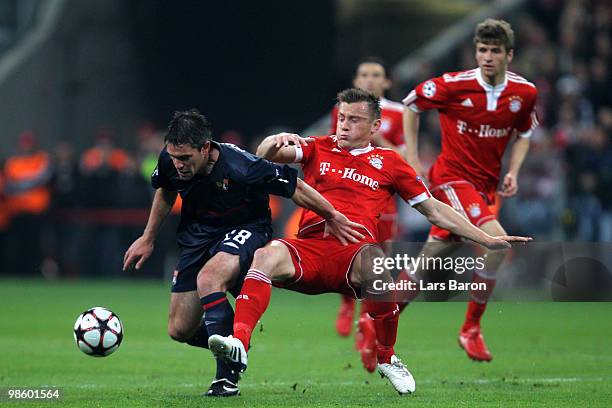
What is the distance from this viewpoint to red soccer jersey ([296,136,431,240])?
26.1 ft

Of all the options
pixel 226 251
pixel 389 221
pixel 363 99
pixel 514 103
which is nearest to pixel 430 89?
pixel 514 103

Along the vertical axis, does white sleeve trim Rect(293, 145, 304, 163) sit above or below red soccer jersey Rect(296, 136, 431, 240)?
above

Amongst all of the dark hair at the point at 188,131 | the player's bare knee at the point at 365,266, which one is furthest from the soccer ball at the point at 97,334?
the player's bare knee at the point at 365,266

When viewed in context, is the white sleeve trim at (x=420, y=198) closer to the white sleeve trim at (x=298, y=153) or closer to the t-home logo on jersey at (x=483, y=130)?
the white sleeve trim at (x=298, y=153)

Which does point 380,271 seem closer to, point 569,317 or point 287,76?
point 569,317

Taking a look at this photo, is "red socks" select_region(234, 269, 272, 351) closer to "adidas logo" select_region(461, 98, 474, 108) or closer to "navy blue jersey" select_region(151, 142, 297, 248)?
"navy blue jersey" select_region(151, 142, 297, 248)

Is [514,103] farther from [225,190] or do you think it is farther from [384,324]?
[225,190]

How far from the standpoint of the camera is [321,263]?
7.68m

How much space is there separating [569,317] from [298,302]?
3792 mm

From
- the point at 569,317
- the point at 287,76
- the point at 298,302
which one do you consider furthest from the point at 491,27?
the point at 287,76

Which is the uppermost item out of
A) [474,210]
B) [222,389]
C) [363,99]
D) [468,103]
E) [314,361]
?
[363,99]

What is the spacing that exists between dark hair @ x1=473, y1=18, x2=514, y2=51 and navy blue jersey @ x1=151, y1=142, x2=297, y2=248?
241 cm

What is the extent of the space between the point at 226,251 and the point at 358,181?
40.3 inches

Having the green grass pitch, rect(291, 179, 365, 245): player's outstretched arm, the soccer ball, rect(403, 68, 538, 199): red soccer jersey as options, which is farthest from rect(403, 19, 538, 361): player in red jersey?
the soccer ball
